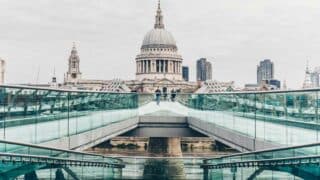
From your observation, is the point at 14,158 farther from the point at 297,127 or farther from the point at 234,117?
the point at 234,117

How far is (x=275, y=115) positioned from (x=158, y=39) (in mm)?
131344

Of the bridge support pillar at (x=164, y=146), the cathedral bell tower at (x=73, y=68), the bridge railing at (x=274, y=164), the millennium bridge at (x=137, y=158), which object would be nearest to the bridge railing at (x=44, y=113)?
the millennium bridge at (x=137, y=158)

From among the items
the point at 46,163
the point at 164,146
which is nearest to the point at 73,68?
the point at 164,146

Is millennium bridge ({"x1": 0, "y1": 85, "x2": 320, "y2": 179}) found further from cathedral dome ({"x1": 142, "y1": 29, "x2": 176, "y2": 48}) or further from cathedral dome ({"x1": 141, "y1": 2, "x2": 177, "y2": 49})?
cathedral dome ({"x1": 141, "y1": 2, "x2": 177, "y2": 49})

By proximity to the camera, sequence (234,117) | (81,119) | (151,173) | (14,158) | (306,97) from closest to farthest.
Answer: (14,158) < (306,97) < (151,173) < (81,119) < (234,117)

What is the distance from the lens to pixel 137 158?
16281 millimetres

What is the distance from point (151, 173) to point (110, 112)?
29.2 ft

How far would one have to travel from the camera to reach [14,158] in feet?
29.2

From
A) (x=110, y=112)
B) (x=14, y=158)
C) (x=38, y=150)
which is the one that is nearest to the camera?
(x=14, y=158)

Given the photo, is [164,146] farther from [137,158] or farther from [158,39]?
[158,39]

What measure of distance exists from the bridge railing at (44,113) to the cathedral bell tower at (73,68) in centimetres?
12252

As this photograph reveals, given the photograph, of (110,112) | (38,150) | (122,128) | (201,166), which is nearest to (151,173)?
(201,166)

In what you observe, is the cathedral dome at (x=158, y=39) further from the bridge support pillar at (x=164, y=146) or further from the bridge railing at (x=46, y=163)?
the bridge railing at (x=46, y=163)

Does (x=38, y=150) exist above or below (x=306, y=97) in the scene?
below
